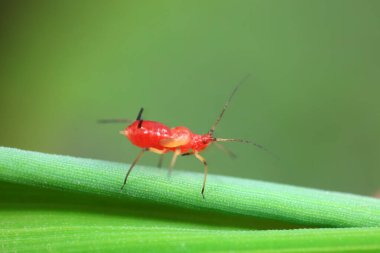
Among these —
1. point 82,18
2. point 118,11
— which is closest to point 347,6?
point 118,11

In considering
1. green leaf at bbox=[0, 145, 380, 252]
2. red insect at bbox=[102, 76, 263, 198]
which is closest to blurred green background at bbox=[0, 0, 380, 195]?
red insect at bbox=[102, 76, 263, 198]

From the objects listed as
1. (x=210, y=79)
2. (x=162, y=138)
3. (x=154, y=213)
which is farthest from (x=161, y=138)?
(x=210, y=79)

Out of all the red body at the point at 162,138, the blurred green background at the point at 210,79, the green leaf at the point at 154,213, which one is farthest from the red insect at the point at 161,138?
the blurred green background at the point at 210,79

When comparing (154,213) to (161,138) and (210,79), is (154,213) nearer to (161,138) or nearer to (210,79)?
(161,138)

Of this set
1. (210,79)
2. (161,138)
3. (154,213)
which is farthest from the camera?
(210,79)

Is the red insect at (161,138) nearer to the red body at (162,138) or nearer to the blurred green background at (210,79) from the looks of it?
the red body at (162,138)

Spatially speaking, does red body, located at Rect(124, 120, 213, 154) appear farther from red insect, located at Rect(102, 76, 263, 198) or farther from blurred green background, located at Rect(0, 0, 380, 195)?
blurred green background, located at Rect(0, 0, 380, 195)

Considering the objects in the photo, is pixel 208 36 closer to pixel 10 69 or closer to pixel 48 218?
pixel 10 69
